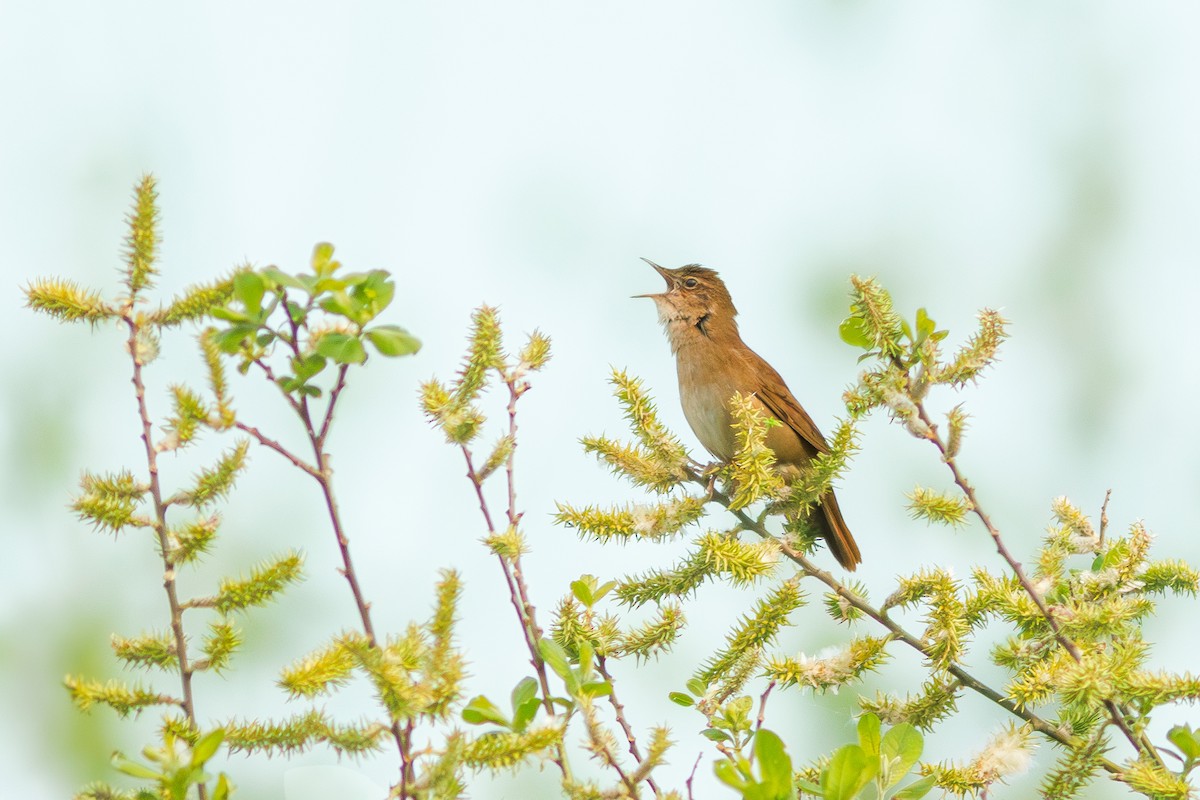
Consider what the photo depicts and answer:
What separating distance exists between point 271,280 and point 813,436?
12.8 feet

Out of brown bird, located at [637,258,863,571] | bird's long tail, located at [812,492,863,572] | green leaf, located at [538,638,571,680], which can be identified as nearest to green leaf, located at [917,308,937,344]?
green leaf, located at [538,638,571,680]

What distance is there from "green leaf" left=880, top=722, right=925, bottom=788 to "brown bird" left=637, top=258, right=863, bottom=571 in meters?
2.92

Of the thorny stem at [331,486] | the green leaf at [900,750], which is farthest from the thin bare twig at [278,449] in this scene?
the green leaf at [900,750]

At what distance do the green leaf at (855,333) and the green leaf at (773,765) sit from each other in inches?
33.3

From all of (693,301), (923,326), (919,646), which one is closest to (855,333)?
(923,326)

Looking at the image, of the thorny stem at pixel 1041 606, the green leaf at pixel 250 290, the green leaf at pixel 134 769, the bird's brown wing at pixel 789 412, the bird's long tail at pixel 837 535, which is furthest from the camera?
the bird's brown wing at pixel 789 412

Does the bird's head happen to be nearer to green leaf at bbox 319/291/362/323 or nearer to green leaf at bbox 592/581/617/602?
green leaf at bbox 592/581/617/602

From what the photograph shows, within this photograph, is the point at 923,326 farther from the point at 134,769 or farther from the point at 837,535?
the point at 837,535

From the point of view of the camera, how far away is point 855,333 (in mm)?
2057

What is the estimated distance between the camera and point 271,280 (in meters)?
1.30

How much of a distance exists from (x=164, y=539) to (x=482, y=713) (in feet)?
1.48

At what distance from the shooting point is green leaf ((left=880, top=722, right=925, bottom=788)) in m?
1.60

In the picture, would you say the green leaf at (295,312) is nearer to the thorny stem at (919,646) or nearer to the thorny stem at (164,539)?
the thorny stem at (164,539)

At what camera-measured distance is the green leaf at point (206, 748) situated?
1236mm
